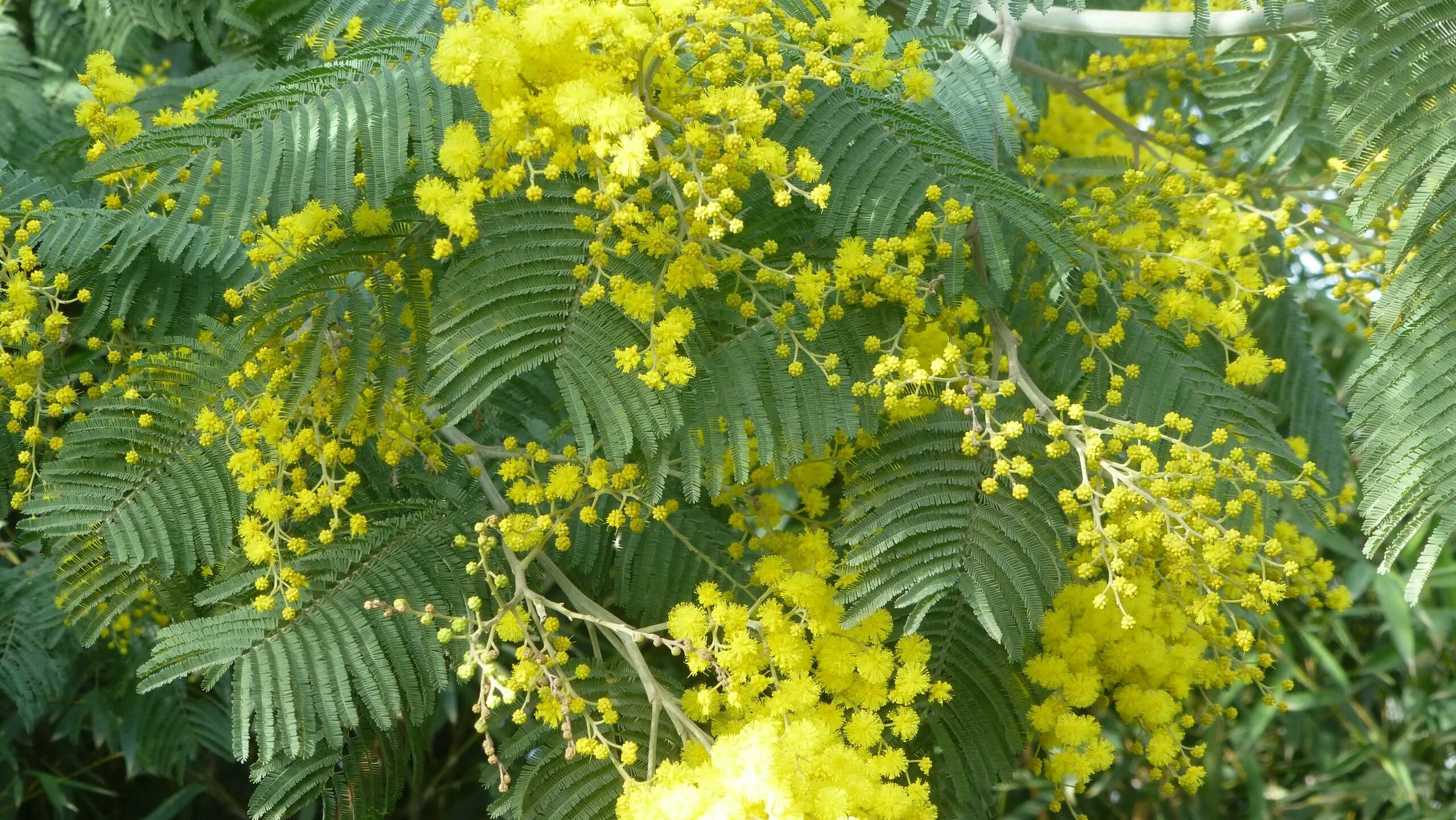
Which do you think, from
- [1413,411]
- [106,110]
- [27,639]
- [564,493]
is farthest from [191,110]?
[1413,411]

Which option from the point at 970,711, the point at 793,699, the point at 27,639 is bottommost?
the point at 970,711

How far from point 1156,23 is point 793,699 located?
139 centimetres

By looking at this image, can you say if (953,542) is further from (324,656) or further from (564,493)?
(324,656)

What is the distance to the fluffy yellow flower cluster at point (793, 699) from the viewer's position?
1.54 metres

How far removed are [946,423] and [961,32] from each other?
1044 millimetres

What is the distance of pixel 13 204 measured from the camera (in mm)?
2148

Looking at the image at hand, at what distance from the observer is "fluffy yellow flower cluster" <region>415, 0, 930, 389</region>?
1.54 m

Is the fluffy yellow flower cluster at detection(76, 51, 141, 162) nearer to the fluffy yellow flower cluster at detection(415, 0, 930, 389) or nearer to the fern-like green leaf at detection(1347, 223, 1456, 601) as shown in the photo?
the fluffy yellow flower cluster at detection(415, 0, 930, 389)

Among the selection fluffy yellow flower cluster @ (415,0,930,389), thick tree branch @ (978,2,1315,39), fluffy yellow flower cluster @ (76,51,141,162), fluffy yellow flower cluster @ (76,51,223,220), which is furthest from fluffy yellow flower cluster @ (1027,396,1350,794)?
fluffy yellow flower cluster @ (76,51,141,162)

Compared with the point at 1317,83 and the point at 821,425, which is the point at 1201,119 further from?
the point at 821,425

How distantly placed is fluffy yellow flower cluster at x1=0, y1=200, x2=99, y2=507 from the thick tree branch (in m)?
1.60

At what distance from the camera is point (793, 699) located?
1694 mm

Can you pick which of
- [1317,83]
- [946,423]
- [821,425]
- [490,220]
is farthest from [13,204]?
[1317,83]

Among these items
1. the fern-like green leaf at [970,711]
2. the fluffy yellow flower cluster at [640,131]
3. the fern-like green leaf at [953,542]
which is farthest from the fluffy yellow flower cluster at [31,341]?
the fern-like green leaf at [970,711]
